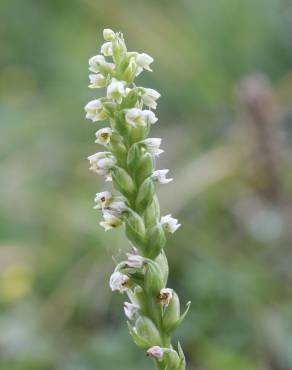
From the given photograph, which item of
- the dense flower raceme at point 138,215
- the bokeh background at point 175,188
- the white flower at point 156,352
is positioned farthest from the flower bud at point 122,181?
the bokeh background at point 175,188

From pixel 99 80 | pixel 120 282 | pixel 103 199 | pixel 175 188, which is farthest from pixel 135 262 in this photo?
pixel 175 188

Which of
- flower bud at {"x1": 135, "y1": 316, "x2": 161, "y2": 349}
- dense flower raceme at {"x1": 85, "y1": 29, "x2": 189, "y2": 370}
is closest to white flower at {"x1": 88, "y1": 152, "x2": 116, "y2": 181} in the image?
dense flower raceme at {"x1": 85, "y1": 29, "x2": 189, "y2": 370}

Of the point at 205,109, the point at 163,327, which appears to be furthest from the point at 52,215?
the point at 163,327

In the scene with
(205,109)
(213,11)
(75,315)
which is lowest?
(75,315)

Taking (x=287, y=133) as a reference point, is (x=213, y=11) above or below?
above

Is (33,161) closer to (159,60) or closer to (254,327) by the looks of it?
(159,60)

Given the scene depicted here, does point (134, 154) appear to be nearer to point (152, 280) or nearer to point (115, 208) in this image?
point (115, 208)

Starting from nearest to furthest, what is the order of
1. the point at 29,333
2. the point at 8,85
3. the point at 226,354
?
1. the point at 226,354
2. the point at 29,333
3. the point at 8,85

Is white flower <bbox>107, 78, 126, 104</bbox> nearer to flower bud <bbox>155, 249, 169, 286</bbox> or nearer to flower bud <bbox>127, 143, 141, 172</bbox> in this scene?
flower bud <bbox>127, 143, 141, 172</bbox>
